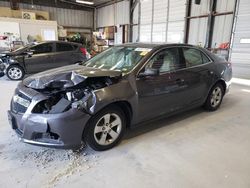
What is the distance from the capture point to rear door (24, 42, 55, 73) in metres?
6.91

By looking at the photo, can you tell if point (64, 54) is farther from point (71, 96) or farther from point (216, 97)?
point (71, 96)

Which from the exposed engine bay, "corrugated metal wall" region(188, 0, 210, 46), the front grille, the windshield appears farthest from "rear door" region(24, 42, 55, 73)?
"corrugated metal wall" region(188, 0, 210, 46)

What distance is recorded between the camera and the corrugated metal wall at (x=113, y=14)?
1349 cm

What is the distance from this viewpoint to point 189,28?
949 centimetres

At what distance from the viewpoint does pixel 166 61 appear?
2.87m

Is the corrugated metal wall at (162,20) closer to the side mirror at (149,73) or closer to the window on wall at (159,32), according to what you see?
the window on wall at (159,32)

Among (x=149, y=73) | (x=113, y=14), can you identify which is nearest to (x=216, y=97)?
(x=149, y=73)

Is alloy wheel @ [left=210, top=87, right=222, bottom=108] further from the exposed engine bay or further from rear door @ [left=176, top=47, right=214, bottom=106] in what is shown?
the exposed engine bay

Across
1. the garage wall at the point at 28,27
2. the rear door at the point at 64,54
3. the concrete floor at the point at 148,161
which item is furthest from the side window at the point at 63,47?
the garage wall at the point at 28,27

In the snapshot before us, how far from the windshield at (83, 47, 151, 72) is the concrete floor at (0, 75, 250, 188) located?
0.97 m

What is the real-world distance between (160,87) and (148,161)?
973mm

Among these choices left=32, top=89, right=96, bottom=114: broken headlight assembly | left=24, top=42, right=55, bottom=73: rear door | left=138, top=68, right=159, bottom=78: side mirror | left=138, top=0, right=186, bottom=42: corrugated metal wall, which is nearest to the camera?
left=32, top=89, right=96, bottom=114: broken headlight assembly

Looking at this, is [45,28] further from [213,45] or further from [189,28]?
[213,45]

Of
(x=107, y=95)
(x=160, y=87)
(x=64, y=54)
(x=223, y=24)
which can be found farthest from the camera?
(x=223, y=24)
